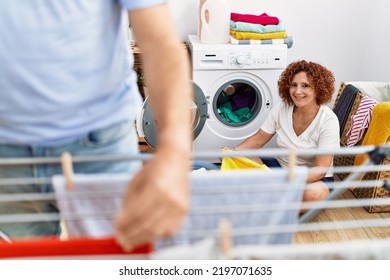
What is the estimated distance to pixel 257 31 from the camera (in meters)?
2.85

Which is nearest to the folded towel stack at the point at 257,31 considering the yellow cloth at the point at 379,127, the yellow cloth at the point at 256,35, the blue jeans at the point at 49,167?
the yellow cloth at the point at 256,35

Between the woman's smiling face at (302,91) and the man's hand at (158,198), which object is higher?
the man's hand at (158,198)

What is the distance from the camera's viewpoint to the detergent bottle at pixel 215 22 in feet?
9.46

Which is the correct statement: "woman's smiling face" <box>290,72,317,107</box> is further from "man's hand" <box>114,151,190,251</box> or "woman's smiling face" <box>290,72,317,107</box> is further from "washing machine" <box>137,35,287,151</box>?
"man's hand" <box>114,151,190,251</box>

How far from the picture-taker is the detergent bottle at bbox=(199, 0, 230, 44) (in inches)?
114

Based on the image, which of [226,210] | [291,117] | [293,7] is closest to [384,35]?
[293,7]

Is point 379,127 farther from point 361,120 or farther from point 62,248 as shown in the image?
point 62,248

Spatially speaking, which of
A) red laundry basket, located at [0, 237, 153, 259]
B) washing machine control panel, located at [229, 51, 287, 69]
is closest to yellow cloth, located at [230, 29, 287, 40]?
washing machine control panel, located at [229, 51, 287, 69]

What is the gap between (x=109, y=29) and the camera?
0.81m

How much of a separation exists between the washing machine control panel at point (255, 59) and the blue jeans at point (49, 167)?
198 cm

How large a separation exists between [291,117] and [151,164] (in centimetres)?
211

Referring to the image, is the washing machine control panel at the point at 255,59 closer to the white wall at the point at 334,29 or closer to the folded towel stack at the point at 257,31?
the folded towel stack at the point at 257,31
